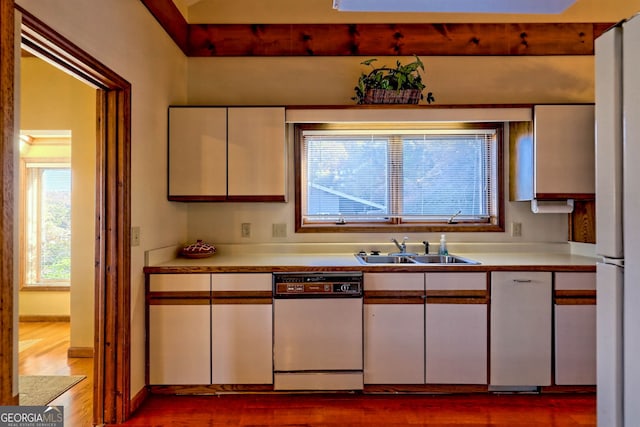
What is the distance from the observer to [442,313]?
2.61 m

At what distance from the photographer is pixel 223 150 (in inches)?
116

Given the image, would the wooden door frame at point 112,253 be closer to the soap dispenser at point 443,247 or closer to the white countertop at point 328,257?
the white countertop at point 328,257

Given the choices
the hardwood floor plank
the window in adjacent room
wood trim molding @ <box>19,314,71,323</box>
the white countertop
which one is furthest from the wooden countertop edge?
the window in adjacent room

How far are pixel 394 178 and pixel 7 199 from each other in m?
2.58

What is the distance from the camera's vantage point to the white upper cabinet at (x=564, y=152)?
9.41ft

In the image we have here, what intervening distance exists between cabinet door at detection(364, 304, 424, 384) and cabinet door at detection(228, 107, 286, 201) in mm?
1106

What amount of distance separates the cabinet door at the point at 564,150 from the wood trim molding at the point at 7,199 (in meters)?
3.00

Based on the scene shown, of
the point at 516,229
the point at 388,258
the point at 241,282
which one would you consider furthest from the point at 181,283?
the point at 516,229

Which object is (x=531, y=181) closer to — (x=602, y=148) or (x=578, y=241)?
(x=578, y=241)

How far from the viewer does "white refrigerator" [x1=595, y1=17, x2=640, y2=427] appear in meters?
0.99

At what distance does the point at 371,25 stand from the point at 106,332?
293cm

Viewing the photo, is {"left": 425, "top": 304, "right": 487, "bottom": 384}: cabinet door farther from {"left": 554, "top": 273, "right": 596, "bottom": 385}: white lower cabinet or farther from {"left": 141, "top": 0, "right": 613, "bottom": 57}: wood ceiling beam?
{"left": 141, "top": 0, "right": 613, "bottom": 57}: wood ceiling beam

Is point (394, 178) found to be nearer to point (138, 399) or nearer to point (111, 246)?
point (111, 246)

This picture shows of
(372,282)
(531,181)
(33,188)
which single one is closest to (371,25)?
(531,181)
